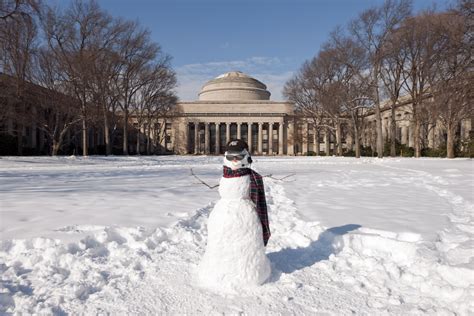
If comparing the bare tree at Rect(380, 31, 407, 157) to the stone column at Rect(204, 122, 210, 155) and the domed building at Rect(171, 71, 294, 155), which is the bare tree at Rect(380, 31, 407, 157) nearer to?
the domed building at Rect(171, 71, 294, 155)

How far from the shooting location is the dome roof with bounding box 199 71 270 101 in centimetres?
6719

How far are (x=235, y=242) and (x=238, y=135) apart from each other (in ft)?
197

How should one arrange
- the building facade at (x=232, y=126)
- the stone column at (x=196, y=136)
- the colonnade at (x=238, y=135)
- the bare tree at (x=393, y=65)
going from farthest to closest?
the colonnade at (x=238, y=135) → the stone column at (x=196, y=136) → the building facade at (x=232, y=126) → the bare tree at (x=393, y=65)

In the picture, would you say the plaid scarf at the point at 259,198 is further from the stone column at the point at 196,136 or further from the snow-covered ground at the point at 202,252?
the stone column at the point at 196,136

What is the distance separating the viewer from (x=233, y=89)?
2650 inches

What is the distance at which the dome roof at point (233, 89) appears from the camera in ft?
220

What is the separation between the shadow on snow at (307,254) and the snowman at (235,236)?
0.49 m

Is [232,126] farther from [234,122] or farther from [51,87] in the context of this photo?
[51,87]

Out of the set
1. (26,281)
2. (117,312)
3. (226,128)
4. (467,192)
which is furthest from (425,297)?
(226,128)

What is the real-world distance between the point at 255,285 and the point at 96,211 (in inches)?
153

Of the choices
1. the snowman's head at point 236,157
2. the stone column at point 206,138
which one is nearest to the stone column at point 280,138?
the stone column at point 206,138

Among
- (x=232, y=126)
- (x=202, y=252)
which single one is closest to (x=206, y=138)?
(x=232, y=126)

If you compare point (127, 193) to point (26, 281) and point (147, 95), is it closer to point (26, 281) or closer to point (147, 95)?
point (26, 281)

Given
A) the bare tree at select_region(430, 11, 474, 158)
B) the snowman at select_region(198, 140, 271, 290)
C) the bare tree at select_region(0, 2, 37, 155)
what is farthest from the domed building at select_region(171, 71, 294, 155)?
the snowman at select_region(198, 140, 271, 290)
